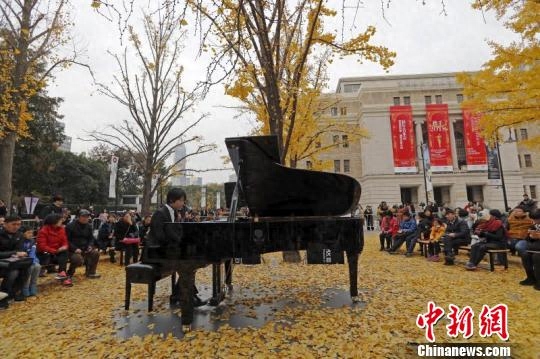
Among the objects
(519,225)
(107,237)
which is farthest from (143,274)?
(519,225)

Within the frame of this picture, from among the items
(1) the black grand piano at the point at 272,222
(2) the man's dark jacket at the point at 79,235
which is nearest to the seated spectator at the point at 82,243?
(2) the man's dark jacket at the point at 79,235

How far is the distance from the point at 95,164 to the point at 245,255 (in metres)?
37.0

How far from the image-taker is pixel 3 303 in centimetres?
528

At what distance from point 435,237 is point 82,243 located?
10189 mm

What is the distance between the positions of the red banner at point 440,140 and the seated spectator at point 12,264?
33.0 m

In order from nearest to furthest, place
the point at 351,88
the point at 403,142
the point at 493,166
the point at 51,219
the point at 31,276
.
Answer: the point at 31,276
the point at 51,219
the point at 493,166
the point at 403,142
the point at 351,88

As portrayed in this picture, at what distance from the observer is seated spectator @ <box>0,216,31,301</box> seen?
216 inches

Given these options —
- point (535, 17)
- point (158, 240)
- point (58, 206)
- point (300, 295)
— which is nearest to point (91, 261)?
point (58, 206)

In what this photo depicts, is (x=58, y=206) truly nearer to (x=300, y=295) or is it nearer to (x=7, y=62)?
(x=7, y=62)

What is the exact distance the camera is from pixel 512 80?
988 centimetres

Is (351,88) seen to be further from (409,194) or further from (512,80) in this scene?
(512,80)

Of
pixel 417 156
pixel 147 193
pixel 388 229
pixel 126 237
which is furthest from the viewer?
pixel 417 156

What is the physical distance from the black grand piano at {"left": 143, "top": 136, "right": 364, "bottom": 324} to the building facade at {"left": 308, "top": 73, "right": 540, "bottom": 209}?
92.6 feet

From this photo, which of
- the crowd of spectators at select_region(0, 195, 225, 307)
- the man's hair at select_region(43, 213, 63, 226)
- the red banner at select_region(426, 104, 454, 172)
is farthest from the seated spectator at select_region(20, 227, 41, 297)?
the red banner at select_region(426, 104, 454, 172)
